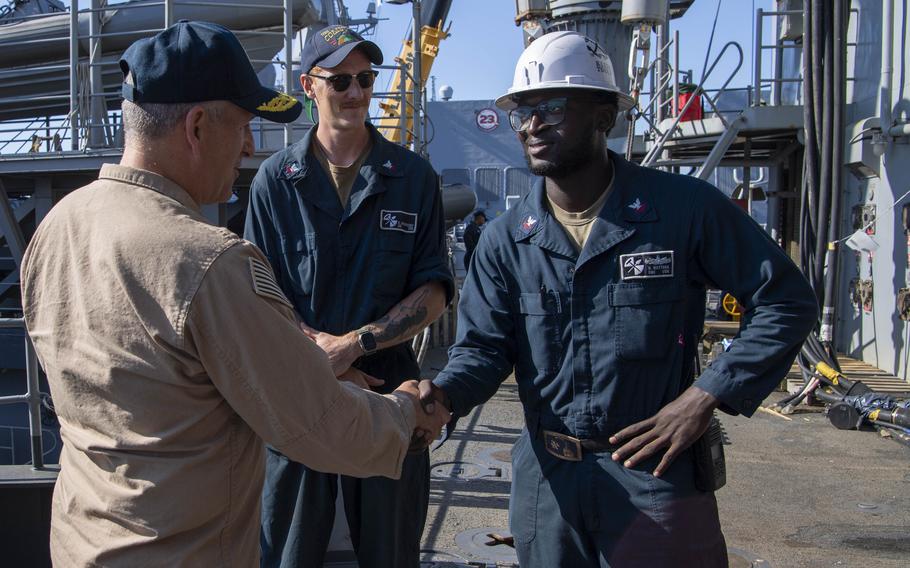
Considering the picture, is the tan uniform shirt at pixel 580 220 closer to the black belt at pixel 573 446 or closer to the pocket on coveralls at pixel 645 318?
the pocket on coveralls at pixel 645 318

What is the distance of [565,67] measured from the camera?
262 cm

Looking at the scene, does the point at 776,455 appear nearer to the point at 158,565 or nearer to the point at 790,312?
the point at 790,312

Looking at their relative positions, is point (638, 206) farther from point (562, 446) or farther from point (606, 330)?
point (562, 446)

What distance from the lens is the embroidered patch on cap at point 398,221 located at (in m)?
3.22

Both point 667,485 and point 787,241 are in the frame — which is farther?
point 787,241

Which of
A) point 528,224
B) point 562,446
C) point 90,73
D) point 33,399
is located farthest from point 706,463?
point 90,73

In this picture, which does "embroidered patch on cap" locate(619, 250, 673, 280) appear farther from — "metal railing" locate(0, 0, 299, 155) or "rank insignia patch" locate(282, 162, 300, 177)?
"metal railing" locate(0, 0, 299, 155)

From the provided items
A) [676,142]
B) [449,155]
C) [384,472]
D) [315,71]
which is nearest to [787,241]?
[676,142]

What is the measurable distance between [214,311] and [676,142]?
10486 millimetres

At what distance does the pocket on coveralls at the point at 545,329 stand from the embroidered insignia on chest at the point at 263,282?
3.21 ft

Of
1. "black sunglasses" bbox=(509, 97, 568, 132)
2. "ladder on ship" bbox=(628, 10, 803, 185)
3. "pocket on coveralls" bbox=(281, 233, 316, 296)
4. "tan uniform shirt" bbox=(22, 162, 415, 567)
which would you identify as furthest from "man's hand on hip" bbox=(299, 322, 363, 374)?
"ladder on ship" bbox=(628, 10, 803, 185)

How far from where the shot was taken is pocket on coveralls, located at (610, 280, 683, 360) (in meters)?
2.43

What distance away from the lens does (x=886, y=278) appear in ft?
29.8

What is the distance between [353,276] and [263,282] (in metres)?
1.45
